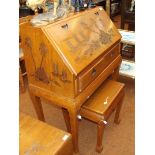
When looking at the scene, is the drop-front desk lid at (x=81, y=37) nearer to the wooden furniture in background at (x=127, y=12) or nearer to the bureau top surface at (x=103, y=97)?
the bureau top surface at (x=103, y=97)

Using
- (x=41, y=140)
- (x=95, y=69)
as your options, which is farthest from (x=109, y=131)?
(x=41, y=140)

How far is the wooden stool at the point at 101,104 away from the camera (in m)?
1.67

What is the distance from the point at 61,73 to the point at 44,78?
0.20 meters

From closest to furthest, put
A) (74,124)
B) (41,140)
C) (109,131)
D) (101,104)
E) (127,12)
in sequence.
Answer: (41,140)
(74,124)
(101,104)
(109,131)
(127,12)

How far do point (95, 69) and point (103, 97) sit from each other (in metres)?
0.27

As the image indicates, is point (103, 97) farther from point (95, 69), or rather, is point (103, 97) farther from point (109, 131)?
point (109, 131)

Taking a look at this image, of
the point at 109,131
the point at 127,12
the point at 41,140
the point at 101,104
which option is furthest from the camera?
the point at 127,12

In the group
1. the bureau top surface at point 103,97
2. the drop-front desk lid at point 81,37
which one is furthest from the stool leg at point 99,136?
the drop-front desk lid at point 81,37

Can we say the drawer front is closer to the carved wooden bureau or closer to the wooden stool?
the carved wooden bureau

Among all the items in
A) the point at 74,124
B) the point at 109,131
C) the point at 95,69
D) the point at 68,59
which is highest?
the point at 68,59

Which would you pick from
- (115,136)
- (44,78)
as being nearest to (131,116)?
(115,136)

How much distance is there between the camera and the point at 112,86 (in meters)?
1.96

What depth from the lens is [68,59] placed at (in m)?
1.43
